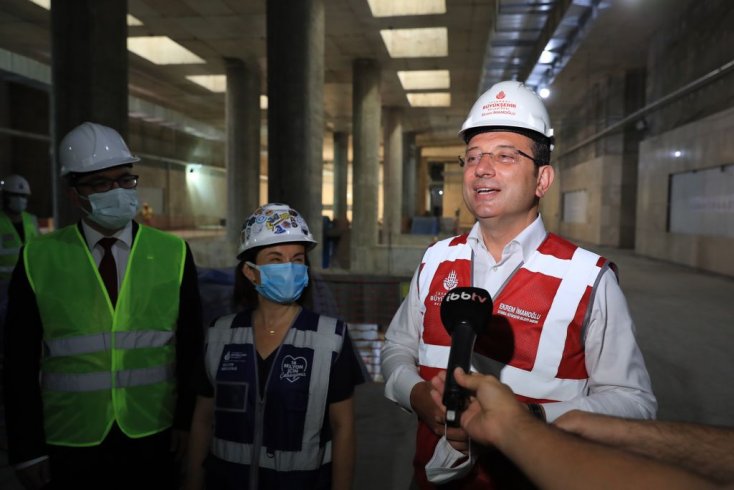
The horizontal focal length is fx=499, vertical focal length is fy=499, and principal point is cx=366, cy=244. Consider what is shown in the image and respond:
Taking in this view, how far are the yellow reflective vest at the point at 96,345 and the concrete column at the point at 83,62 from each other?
5.88 metres

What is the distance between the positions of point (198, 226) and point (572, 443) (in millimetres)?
38284

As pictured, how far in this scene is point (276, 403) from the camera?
7.11 feet

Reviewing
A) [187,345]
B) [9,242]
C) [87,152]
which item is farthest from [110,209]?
[9,242]

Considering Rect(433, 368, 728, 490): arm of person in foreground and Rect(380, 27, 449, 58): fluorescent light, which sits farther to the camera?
Rect(380, 27, 449, 58): fluorescent light

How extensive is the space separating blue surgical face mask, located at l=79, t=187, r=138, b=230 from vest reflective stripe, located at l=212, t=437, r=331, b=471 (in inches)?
49.4

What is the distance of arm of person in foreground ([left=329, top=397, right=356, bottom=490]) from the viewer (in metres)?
2.20

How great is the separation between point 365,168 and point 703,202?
459 inches

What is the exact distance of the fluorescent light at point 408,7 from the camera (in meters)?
13.6

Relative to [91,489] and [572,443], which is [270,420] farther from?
[572,443]

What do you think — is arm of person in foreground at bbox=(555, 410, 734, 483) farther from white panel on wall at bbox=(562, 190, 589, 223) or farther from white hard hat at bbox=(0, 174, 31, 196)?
white panel on wall at bbox=(562, 190, 589, 223)

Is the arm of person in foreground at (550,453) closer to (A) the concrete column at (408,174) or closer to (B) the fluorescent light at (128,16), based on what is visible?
(B) the fluorescent light at (128,16)

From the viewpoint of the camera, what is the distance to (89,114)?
24.2 ft

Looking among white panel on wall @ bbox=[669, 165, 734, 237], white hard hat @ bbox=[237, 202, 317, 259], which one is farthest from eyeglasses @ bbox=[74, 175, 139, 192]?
white panel on wall @ bbox=[669, 165, 734, 237]

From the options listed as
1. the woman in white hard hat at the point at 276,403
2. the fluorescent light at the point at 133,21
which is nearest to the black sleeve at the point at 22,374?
the woman in white hard hat at the point at 276,403
